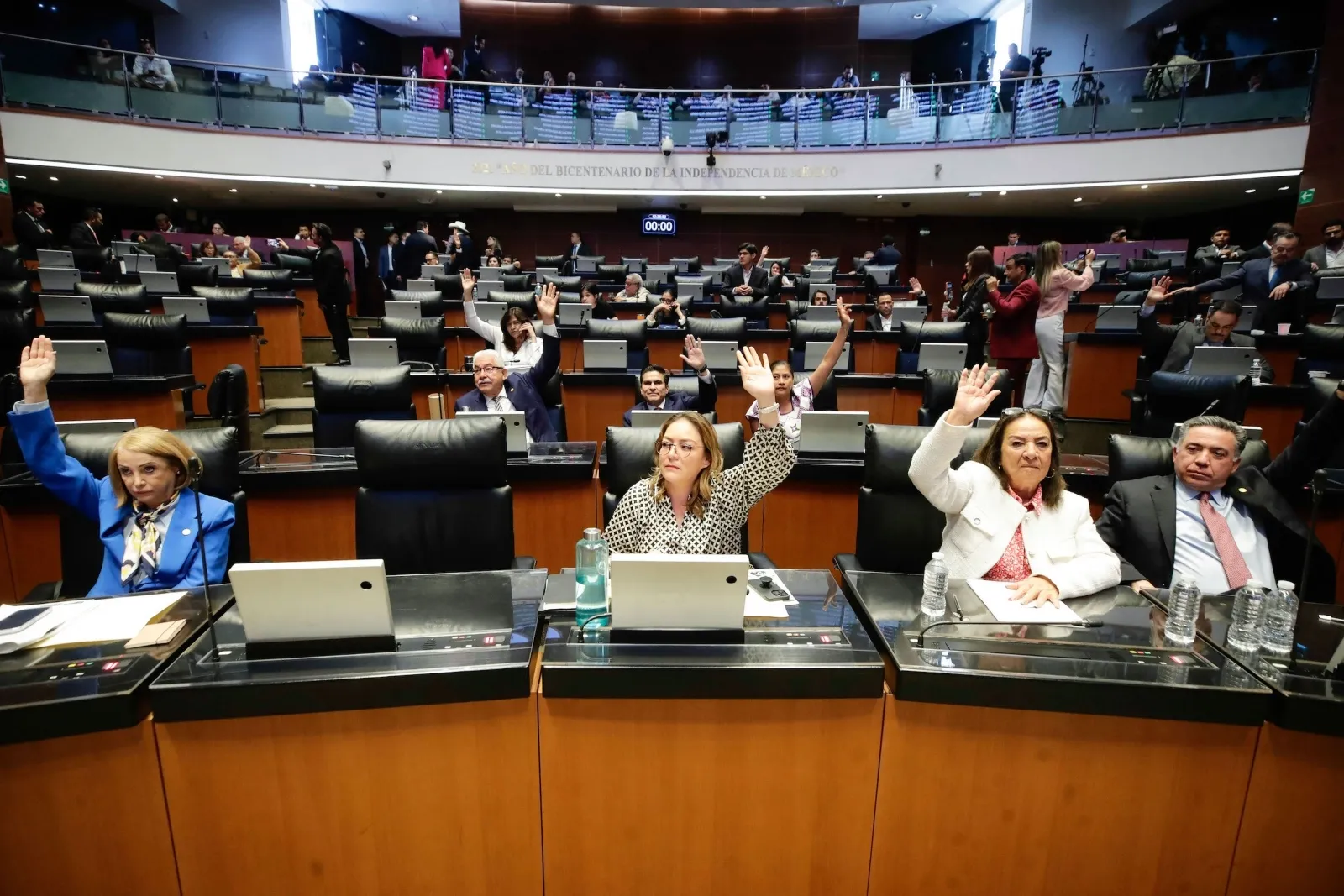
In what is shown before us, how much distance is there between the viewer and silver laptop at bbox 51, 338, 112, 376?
3725 millimetres

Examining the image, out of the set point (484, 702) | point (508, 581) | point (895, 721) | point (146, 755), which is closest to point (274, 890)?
point (146, 755)

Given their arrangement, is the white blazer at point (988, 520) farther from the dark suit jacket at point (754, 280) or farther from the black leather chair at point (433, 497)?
the dark suit jacket at point (754, 280)

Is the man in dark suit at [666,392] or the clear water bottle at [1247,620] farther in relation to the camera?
the man in dark suit at [666,392]

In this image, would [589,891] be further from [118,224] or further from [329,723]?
[118,224]

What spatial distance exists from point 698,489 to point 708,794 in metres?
0.91

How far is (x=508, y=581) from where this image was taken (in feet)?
5.42

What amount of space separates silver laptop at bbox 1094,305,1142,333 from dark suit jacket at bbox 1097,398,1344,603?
4.00 m

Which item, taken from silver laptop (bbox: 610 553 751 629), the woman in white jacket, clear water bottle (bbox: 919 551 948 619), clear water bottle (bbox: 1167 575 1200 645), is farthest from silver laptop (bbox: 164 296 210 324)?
clear water bottle (bbox: 1167 575 1200 645)

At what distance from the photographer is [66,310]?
4910 mm

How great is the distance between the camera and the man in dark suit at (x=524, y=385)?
3404mm

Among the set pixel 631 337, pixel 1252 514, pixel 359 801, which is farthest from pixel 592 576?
pixel 631 337

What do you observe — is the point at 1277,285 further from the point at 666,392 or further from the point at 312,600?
the point at 312,600

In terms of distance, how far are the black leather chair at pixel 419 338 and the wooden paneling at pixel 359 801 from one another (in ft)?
13.2

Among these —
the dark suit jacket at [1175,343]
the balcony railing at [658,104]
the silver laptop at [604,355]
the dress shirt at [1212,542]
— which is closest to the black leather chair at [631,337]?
the silver laptop at [604,355]
